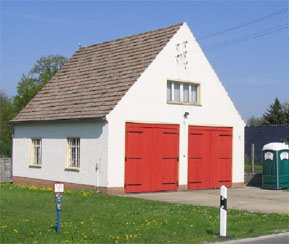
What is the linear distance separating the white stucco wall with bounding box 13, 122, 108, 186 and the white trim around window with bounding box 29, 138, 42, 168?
0.67 feet

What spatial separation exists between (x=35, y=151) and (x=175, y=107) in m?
7.31

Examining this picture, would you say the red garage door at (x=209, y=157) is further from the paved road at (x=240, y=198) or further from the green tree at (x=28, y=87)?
the green tree at (x=28, y=87)

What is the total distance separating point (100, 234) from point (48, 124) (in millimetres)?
13543

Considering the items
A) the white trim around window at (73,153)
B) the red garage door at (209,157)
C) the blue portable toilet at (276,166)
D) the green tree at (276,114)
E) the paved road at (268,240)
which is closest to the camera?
the paved road at (268,240)

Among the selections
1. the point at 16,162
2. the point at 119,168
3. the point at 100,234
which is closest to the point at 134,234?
the point at 100,234

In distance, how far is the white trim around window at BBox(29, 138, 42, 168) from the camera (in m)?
24.5

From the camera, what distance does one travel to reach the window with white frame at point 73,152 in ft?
71.6

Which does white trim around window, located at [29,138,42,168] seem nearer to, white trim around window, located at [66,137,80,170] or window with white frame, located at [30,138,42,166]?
window with white frame, located at [30,138,42,166]

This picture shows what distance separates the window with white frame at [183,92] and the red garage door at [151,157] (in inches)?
48.9

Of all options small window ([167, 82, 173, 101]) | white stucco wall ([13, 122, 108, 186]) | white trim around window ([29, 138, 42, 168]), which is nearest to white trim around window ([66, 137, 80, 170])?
white stucco wall ([13, 122, 108, 186])

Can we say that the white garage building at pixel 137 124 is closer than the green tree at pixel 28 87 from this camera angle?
Yes

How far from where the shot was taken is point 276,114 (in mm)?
61500

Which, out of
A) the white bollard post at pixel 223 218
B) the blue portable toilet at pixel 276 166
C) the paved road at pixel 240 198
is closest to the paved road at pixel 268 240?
the white bollard post at pixel 223 218

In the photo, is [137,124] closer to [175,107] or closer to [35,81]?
[175,107]
